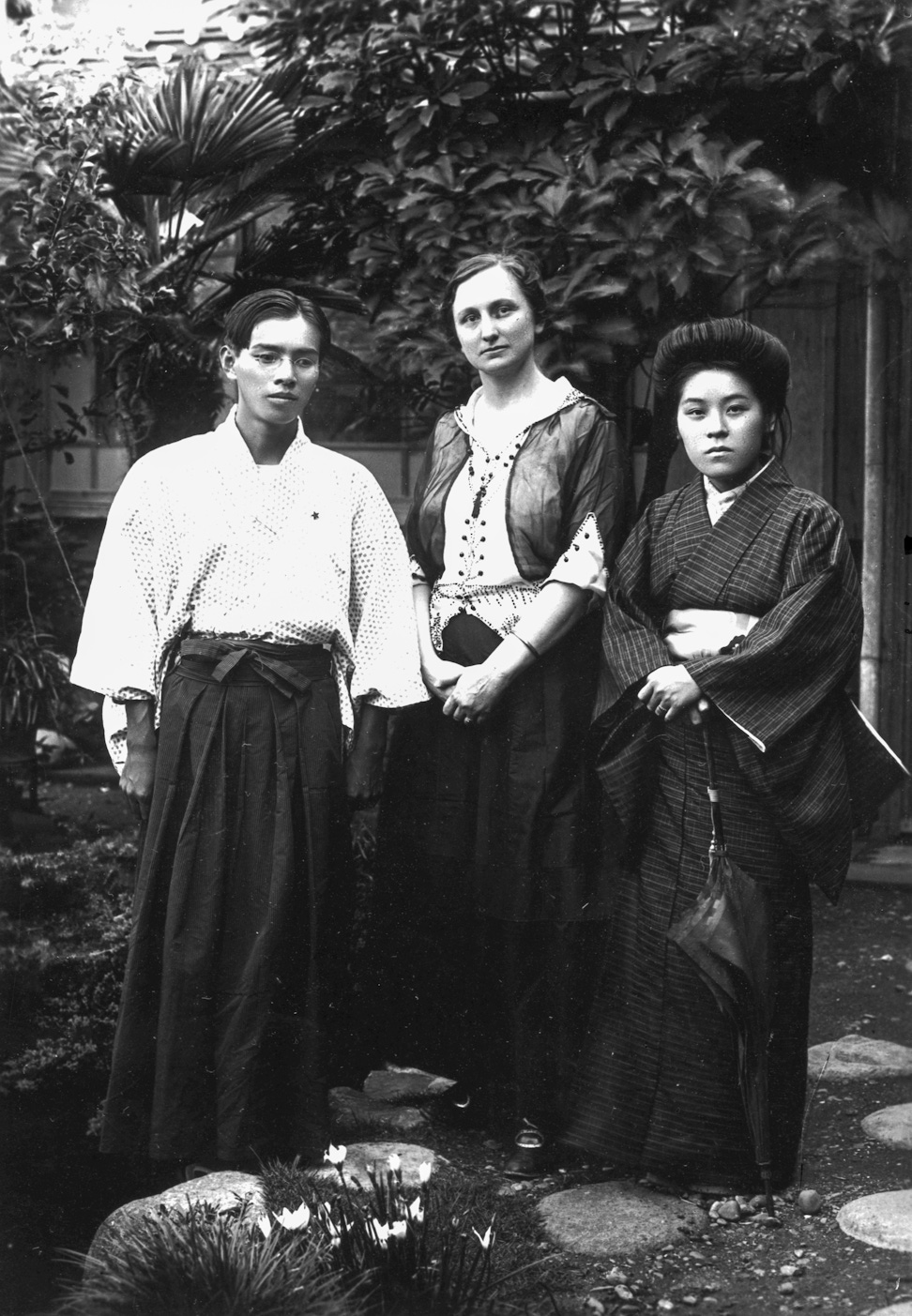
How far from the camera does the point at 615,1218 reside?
126 inches

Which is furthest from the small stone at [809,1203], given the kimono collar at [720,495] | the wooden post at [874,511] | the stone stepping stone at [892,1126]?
the wooden post at [874,511]

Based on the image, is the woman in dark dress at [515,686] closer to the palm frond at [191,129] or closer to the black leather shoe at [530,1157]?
the black leather shoe at [530,1157]

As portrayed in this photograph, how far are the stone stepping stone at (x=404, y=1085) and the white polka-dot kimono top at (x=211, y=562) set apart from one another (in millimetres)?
1413

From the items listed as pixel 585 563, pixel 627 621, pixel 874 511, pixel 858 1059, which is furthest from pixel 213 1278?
pixel 874 511

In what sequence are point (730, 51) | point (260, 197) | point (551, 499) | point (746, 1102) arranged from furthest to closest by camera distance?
point (260, 197), point (730, 51), point (551, 499), point (746, 1102)

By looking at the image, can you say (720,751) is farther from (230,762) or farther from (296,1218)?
(296,1218)

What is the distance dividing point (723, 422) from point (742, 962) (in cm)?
123

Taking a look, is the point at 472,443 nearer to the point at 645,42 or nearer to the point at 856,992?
the point at 645,42

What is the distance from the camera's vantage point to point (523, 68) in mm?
5082

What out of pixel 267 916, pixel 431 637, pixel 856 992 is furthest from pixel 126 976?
pixel 856 992

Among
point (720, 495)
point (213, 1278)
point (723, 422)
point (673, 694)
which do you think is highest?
point (723, 422)

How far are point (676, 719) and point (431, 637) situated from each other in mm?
715

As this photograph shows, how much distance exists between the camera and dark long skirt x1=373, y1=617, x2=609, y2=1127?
3.50m

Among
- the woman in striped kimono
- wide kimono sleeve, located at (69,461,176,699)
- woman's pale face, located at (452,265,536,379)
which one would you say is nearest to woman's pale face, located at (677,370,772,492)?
the woman in striped kimono
